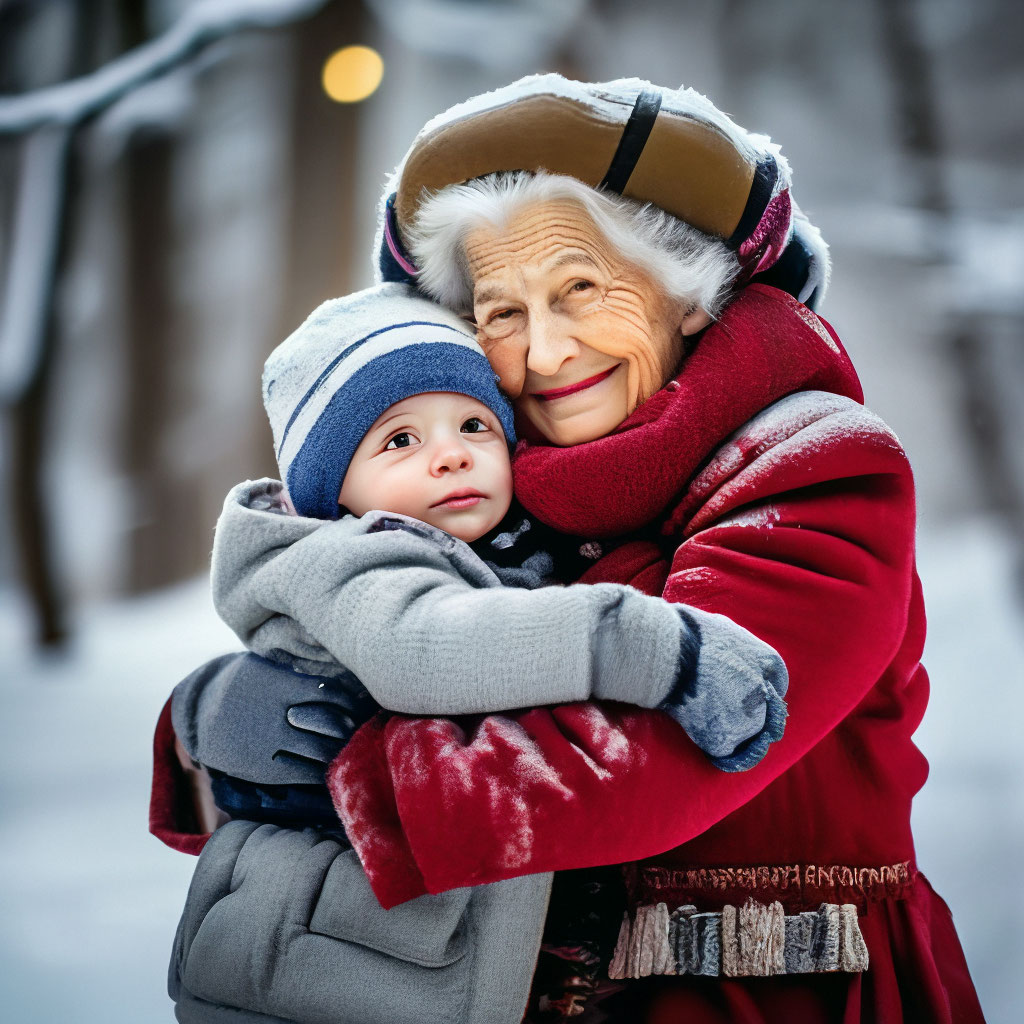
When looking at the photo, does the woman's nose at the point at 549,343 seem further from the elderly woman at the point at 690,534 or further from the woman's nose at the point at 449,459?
the woman's nose at the point at 449,459

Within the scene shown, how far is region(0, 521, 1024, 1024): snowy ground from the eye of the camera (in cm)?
215

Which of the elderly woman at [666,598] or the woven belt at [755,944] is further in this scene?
the woven belt at [755,944]

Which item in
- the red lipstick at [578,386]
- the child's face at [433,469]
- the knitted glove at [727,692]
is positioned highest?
the red lipstick at [578,386]

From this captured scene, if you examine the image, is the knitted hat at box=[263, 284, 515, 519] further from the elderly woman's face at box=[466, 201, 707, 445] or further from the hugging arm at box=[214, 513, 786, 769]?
the hugging arm at box=[214, 513, 786, 769]

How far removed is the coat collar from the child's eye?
0.14 meters

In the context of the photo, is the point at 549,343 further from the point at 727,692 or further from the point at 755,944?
the point at 755,944

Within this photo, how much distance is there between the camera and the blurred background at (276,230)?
11.6 ft

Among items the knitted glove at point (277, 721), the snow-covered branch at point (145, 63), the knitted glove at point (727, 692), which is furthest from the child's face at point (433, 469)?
the snow-covered branch at point (145, 63)

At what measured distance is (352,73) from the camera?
3547mm

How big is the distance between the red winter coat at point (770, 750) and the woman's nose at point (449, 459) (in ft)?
0.26

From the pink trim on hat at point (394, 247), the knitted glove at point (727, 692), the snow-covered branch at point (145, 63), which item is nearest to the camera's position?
the knitted glove at point (727, 692)

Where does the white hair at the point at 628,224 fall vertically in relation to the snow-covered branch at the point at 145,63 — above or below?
below

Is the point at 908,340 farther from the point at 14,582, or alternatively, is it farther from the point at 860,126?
the point at 14,582

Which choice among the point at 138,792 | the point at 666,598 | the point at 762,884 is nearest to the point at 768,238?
the point at 666,598
